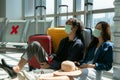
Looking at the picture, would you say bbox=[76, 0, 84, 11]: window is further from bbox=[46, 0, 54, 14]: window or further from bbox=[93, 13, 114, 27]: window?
bbox=[46, 0, 54, 14]: window

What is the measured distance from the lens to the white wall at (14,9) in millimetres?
9914

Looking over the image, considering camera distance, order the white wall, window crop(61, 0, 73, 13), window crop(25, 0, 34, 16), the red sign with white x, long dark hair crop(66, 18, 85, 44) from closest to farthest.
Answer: long dark hair crop(66, 18, 85, 44) < window crop(61, 0, 73, 13) < the red sign with white x < window crop(25, 0, 34, 16) < the white wall

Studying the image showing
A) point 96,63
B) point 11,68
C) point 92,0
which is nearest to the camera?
point 96,63

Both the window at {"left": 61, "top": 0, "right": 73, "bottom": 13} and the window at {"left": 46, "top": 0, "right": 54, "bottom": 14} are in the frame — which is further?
the window at {"left": 46, "top": 0, "right": 54, "bottom": 14}

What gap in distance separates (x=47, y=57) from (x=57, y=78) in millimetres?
871

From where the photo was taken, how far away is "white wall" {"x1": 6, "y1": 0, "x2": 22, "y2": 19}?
32.5 feet

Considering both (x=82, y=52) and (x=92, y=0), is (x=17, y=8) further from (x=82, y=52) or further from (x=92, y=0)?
(x=82, y=52)

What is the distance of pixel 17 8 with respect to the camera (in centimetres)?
995

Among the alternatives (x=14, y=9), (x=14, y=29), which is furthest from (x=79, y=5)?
(x=14, y=9)

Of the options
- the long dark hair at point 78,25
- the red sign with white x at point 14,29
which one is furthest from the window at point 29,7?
the long dark hair at point 78,25

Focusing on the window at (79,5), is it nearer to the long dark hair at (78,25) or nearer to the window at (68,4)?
the window at (68,4)

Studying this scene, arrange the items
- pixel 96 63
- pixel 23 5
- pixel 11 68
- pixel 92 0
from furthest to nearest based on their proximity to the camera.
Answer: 1. pixel 23 5
2. pixel 92 0
3. pixel 11 68
4. pixel 96 63

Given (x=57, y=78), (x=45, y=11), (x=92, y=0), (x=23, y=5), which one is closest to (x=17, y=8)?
(x=23, y=5)

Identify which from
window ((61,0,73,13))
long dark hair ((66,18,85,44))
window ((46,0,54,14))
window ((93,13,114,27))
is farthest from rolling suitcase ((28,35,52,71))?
window ((46,0,54,14))
